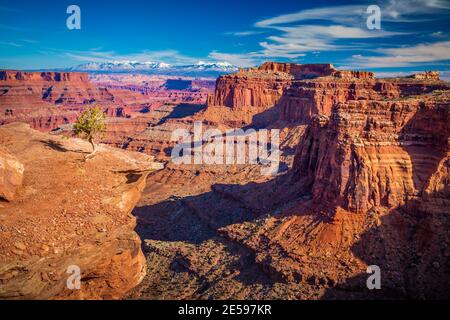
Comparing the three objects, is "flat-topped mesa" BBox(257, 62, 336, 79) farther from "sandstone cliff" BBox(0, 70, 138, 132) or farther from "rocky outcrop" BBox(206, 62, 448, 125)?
"sandstone cliff" BBox(0, 70, 138, 132)

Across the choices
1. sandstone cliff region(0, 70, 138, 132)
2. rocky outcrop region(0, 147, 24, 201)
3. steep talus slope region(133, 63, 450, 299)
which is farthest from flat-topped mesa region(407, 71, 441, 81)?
sandstone cliff region(0, 70, 138, 132)

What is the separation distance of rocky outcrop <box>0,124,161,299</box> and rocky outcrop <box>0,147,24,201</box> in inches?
23.1

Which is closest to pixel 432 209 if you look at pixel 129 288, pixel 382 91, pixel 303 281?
pixel 303 281

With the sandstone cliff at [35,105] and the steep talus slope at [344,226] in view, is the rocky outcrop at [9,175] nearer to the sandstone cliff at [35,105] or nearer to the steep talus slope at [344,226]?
the steep talus slope at [344,226]

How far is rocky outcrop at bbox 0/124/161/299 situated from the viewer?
878 inches

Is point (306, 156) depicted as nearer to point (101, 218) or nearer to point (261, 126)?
point (101, 218)

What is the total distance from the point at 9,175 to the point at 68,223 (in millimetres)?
4873

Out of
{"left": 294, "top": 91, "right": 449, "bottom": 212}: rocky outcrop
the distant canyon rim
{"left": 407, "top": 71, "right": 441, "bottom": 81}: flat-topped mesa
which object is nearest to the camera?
the distant canyon rim

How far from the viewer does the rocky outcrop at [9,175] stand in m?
24.2

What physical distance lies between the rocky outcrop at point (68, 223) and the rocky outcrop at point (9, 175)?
1.93 feet

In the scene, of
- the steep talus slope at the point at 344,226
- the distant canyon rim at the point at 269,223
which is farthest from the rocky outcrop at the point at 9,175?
the steep talus slope at the point at 344,226

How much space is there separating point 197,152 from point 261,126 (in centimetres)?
2118

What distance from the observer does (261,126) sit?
332 ft

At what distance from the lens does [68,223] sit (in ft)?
84.4
